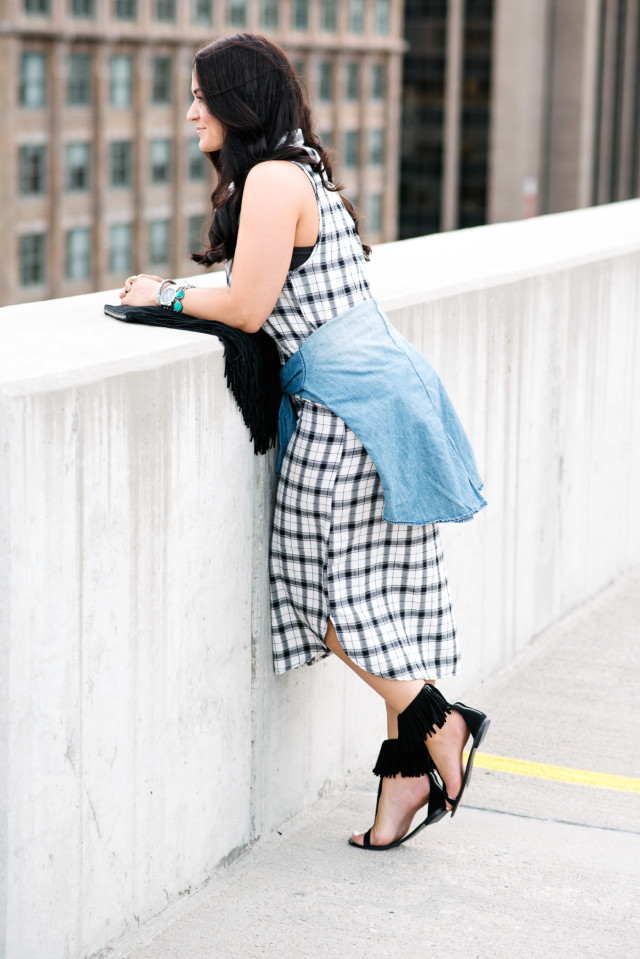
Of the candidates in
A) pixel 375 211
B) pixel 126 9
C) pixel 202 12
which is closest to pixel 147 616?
pixel 126 9

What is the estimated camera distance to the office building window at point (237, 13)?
74.5 meters

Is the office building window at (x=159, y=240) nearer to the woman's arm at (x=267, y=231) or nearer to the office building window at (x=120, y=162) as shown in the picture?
the office building window at (x=120, y=162)

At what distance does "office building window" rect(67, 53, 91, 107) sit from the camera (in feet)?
217

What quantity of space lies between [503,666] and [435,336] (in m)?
1.37

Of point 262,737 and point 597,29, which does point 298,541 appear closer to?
point 262,737

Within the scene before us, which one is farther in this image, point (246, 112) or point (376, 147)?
point (376, 147)

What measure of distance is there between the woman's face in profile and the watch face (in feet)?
1.10

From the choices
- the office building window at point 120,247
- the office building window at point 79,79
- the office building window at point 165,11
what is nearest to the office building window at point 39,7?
the office building window at point 79,79

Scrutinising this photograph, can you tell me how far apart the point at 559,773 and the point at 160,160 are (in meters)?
69.8

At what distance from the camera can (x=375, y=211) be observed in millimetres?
86625

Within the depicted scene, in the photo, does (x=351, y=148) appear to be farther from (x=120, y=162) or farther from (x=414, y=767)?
(x=414, y=767)

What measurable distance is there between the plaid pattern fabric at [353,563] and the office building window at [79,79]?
66.0 m

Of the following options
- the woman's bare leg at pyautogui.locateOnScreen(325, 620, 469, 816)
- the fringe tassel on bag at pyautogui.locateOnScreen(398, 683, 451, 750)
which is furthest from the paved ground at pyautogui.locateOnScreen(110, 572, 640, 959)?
the fringe tassel on bag at pyautogui.locateOnScreen(398, 683, 451, 750)

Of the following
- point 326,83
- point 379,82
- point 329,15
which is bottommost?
point 326,83
